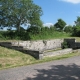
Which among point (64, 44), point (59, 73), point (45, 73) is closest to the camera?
point (45, 73)

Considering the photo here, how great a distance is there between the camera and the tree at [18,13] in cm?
3130

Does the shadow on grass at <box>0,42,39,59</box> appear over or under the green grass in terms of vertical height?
over

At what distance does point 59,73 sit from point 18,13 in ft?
77.4

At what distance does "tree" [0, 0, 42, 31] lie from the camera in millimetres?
31297

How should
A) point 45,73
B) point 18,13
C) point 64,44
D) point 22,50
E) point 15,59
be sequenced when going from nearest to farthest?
point 45,73, point 15,59, point 22,50, point 64,44, point 18,13

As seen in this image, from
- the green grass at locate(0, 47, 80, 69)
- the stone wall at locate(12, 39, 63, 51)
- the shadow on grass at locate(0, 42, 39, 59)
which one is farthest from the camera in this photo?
the stone wall at locate(12, 39, 63, 51)

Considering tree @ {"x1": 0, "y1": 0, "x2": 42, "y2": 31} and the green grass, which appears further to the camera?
tree @ {"x1": 0, "y1": 0, "x2": 42, "y2": 31}

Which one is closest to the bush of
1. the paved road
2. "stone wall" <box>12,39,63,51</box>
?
"stone wall" <box>12,39,63,51</box>

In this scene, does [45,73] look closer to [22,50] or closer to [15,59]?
[15,59]

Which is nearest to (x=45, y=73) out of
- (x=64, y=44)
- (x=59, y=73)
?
(x=59, y=73)

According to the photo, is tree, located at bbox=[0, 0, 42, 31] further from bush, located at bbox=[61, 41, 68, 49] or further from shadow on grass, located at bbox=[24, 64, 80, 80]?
shadow on grass, located at bbox=[24, 64, 80, 80]

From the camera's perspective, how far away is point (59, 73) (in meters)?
9.09

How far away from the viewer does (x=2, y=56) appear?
498 inches

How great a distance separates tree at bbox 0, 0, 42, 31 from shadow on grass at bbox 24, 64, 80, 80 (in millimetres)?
21622
